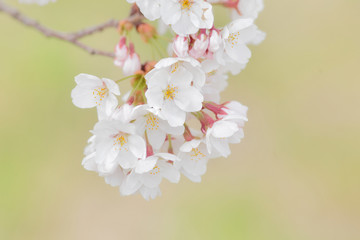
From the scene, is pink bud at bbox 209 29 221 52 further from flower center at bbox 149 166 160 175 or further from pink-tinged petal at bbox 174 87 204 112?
flower center at bbox 149 166 160 175

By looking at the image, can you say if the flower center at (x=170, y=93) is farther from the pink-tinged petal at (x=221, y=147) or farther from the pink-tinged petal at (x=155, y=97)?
the pink-tinged petal at (x=221, y=147)

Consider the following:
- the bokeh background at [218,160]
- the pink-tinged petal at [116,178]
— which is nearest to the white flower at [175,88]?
the pink-tinged petal at [116,178]

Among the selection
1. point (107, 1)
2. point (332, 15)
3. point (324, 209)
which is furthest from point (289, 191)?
point (107, 1)

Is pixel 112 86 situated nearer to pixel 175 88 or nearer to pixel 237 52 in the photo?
pixel 175 88

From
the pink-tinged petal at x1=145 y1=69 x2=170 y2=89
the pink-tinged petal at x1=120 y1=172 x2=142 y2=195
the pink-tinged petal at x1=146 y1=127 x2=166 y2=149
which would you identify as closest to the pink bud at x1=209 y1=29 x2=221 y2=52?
the pink-tinged petal at x1=145 y1=69 x2=170 y2=89

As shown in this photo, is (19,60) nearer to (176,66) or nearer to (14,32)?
(14,32)

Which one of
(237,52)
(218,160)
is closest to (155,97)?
(237,52)
